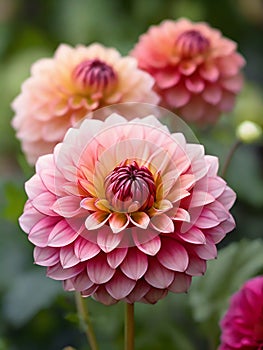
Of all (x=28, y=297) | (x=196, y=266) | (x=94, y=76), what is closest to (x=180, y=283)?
(x=196, y=266)

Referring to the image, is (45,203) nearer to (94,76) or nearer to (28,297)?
(94,76)

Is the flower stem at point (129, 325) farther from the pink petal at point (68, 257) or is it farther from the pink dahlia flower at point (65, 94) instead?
the pink dahlia flower at point (65, 94)

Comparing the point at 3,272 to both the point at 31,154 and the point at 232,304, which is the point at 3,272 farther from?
the point at 232,304

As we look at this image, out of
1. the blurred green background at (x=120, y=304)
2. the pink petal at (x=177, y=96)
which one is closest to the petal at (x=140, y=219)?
the blurred green background at (x=120, y=304)

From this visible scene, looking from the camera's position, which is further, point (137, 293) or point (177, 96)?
point (177, 96)

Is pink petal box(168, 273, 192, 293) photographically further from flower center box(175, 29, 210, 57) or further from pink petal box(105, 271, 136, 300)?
flower center box(175, 29, 210, 57)

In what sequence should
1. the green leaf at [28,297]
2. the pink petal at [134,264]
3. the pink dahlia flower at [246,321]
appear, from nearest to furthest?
the pink petal at [134,264] < the pink dahlia flower at [246,321] < the green leaf at [28,297]

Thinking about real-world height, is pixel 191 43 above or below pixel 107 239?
above
